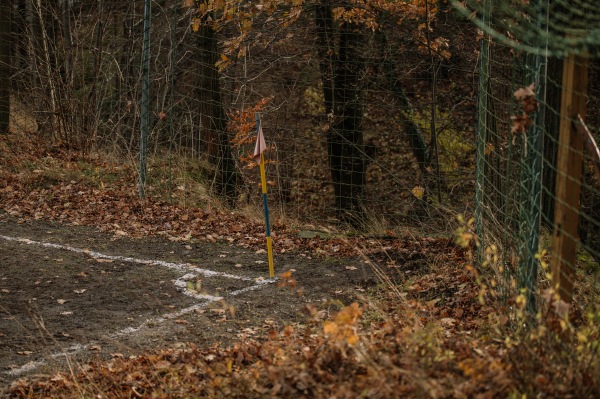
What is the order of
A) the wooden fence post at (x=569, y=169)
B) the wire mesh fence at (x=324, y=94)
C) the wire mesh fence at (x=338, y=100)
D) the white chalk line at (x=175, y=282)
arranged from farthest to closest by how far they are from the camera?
the wire mesh fence at (x=324, y=94) < the wire mesh fence at (x=338, y=100) < the white chalk line at (x=175, y=282) < the wooden fence post at (x=569, y=169)

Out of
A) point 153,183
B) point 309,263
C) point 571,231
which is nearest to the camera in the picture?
point 571,231

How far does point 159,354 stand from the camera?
19.7 feet

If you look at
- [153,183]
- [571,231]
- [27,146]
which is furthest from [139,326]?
[27,146]

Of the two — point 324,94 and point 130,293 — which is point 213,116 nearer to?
point 324,94

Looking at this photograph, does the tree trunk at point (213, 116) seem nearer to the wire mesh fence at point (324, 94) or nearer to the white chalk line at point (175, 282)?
the wire mesh fence at point (324, 94)

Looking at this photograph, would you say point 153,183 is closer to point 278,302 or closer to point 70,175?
point 70,175

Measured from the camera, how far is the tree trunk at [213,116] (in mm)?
13719

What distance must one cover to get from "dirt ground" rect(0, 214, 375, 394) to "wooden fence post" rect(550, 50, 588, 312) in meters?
1.74

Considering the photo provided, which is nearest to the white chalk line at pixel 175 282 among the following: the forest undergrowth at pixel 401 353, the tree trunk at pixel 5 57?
the forest undergrowth at pixel 401 353

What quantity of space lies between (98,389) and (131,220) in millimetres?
6168

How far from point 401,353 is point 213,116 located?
32.0ft

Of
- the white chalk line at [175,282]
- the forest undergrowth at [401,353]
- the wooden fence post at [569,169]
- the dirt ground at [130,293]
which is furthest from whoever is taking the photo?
the dirt ground at [130,293]

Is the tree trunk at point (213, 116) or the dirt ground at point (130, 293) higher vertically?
the tree trunk at point (213, 116)

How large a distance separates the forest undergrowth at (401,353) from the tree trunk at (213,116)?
12.6 ft
